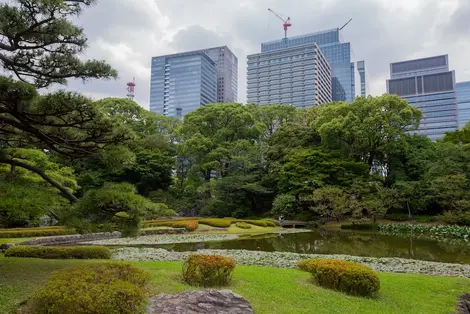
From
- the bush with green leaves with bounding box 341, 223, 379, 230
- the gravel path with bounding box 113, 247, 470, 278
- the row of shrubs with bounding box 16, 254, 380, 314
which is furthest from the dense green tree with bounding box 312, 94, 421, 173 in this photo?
the row of shrubs with bounding box 16, 254, 380, 314

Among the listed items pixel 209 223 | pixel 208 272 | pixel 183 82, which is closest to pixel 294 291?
pixel 208 272

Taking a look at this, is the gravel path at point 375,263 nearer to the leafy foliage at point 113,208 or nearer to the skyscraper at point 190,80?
the leafy foliage at point 113,208

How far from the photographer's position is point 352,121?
28203 mm

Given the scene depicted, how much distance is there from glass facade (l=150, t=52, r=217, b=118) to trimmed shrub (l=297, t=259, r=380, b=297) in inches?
2771

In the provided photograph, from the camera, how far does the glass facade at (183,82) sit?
75750 mm

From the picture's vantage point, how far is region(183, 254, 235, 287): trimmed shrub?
19.8 feet

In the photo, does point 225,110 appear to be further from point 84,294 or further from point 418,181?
point 84,294

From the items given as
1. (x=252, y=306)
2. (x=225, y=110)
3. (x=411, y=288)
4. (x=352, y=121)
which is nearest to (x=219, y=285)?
(x=252, y=306)

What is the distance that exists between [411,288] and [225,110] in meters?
29.2

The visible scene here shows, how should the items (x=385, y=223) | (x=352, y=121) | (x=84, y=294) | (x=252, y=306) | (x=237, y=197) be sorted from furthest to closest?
1. (x=237, y=197)
2. (x=352, y=121)
3. (x=385, y=223)
4. (x=252, y=306)
5. (x=84, y=294)

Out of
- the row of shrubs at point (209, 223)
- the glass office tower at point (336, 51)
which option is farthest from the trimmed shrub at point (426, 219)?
the glass office tower at point (336, 51)

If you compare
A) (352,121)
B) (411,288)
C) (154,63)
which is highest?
(154,63)

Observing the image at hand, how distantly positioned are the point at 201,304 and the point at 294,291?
1909mm

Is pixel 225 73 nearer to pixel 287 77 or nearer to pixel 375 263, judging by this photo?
pixel 287 77
